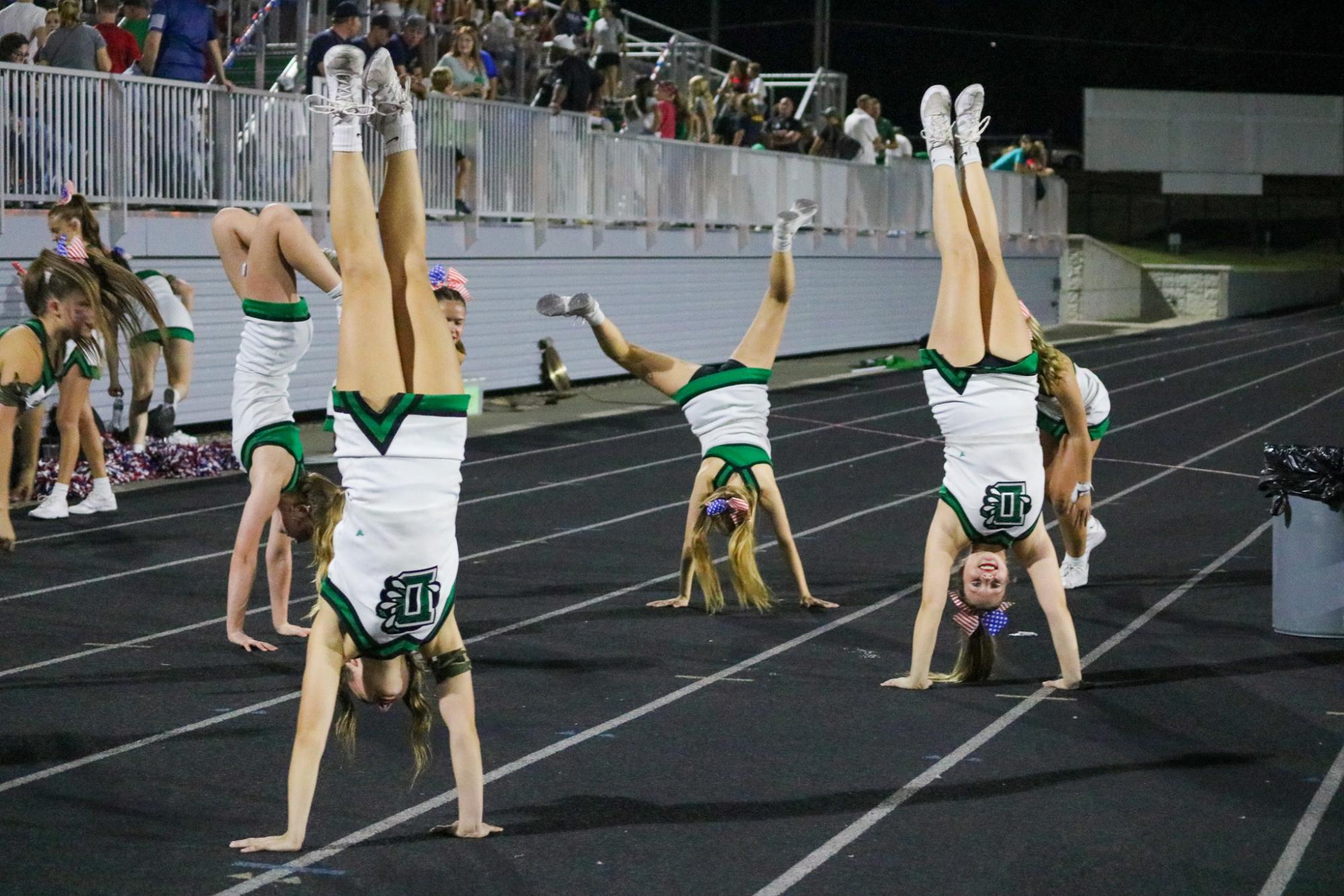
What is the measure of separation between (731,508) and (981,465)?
1926 mm

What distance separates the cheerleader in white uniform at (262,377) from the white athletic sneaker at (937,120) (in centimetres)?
287

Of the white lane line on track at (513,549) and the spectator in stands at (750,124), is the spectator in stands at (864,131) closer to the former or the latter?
the spectator in stands at (750,124)

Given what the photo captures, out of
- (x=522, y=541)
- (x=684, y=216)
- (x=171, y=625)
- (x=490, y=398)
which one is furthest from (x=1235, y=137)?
(x=171, y=625)

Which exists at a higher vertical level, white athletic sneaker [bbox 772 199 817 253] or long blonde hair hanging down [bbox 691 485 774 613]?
white athletic sneaker [bbox 772 199 817 253]

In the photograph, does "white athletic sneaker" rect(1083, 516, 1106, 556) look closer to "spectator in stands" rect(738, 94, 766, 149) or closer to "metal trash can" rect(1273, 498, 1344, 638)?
"metal trash can" rect(1273, 498, 1344, 638)

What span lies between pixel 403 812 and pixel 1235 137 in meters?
50.5

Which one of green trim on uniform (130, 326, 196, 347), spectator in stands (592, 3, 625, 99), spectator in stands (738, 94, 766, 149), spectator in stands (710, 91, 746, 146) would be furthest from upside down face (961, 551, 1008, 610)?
spectator in stands (738, 94, 766, 149)

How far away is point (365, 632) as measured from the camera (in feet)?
17.6

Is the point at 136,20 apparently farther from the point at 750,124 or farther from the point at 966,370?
the point at 750,124

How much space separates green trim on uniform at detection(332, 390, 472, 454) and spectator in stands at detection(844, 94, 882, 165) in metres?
26.2

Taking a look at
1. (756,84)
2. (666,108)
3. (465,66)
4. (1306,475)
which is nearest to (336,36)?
(465,66)

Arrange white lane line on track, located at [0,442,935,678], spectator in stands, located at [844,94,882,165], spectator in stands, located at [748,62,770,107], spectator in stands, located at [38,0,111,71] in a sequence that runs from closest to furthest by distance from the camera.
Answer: white lane line on track, located at [0,442,935,678] → spectator in stands, located at [38,0,111,71] → spectator in stands, located at [748,62,770,107] → spectator in stands, located at [844,94,882,165]

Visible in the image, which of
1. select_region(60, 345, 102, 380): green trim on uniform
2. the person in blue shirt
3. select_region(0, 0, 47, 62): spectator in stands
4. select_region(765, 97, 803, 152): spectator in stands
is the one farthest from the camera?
select_region(765, 97, 803, 152): spectator in stands

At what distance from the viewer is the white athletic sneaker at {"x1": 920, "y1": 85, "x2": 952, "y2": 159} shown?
27.7 feet
